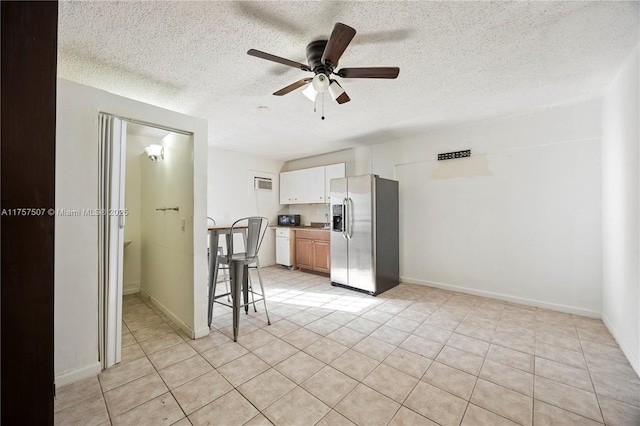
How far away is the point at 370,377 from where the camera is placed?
1923mm

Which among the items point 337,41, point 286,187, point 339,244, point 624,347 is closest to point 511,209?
point 624,347

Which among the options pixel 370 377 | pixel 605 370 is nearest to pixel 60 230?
pixel 370 377

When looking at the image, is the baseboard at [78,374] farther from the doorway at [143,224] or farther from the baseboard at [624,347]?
the baseboard at [624,347]

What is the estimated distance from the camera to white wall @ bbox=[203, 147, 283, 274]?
5047 mm

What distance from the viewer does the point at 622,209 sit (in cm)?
235

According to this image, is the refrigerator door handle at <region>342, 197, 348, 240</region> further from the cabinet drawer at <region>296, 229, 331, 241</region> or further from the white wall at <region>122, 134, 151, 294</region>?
the white wall at <region>122, 134, 151, 294</region>

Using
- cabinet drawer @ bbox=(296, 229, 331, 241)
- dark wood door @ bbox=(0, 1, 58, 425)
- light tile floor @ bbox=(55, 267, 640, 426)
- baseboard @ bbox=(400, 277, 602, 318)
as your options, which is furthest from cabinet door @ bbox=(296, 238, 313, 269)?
dark wood door @ bbox=(0, 1, 58, 425)

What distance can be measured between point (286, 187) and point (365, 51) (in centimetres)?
419

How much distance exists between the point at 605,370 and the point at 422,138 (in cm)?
334

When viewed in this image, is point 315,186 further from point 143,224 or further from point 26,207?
point 26,207

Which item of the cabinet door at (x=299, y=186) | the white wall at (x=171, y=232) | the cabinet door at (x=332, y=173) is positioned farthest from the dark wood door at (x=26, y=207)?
the cabinet door at (x=299, y=186)

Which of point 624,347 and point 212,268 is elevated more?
point 212,268

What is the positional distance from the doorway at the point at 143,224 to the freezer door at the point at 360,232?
2332 millimetres

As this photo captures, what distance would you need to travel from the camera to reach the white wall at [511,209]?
3.03 metres
